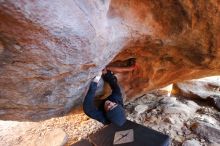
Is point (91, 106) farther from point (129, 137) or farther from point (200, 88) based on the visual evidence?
point (200, 88)

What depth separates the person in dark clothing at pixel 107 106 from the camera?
2.60 meters

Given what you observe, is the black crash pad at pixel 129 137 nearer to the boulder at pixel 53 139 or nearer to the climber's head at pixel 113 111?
the boulder at pixel 53 139

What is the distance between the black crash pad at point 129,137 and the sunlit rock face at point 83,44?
22.4 inches

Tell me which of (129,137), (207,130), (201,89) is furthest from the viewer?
(201,89)

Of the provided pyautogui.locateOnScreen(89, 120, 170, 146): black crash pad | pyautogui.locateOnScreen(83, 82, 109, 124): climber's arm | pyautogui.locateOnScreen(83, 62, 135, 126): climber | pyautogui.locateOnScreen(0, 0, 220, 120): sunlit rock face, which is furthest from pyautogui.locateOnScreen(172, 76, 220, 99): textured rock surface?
pyautogui.locateOnScreen(83, 82, 109, 124): climber's arm

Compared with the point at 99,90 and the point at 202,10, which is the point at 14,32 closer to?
the point at 99,90

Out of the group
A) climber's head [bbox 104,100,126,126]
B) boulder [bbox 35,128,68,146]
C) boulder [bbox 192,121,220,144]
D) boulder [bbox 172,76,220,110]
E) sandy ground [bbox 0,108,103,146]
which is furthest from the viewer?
boulder [bbox 172,76,220,110]

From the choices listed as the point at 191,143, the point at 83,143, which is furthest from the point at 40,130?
the point at 191,143

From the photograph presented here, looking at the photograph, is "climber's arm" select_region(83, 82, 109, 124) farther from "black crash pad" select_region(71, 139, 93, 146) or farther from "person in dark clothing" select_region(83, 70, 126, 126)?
"black crash pad" select_region(71, 139, 93, 146)

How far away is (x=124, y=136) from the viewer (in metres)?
3.48

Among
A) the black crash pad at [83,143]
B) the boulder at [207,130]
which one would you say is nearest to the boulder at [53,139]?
the black crash pad at [83,143]

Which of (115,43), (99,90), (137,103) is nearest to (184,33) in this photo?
(115,43)

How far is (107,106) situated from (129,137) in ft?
2.72

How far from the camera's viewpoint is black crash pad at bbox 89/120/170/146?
330 cm
